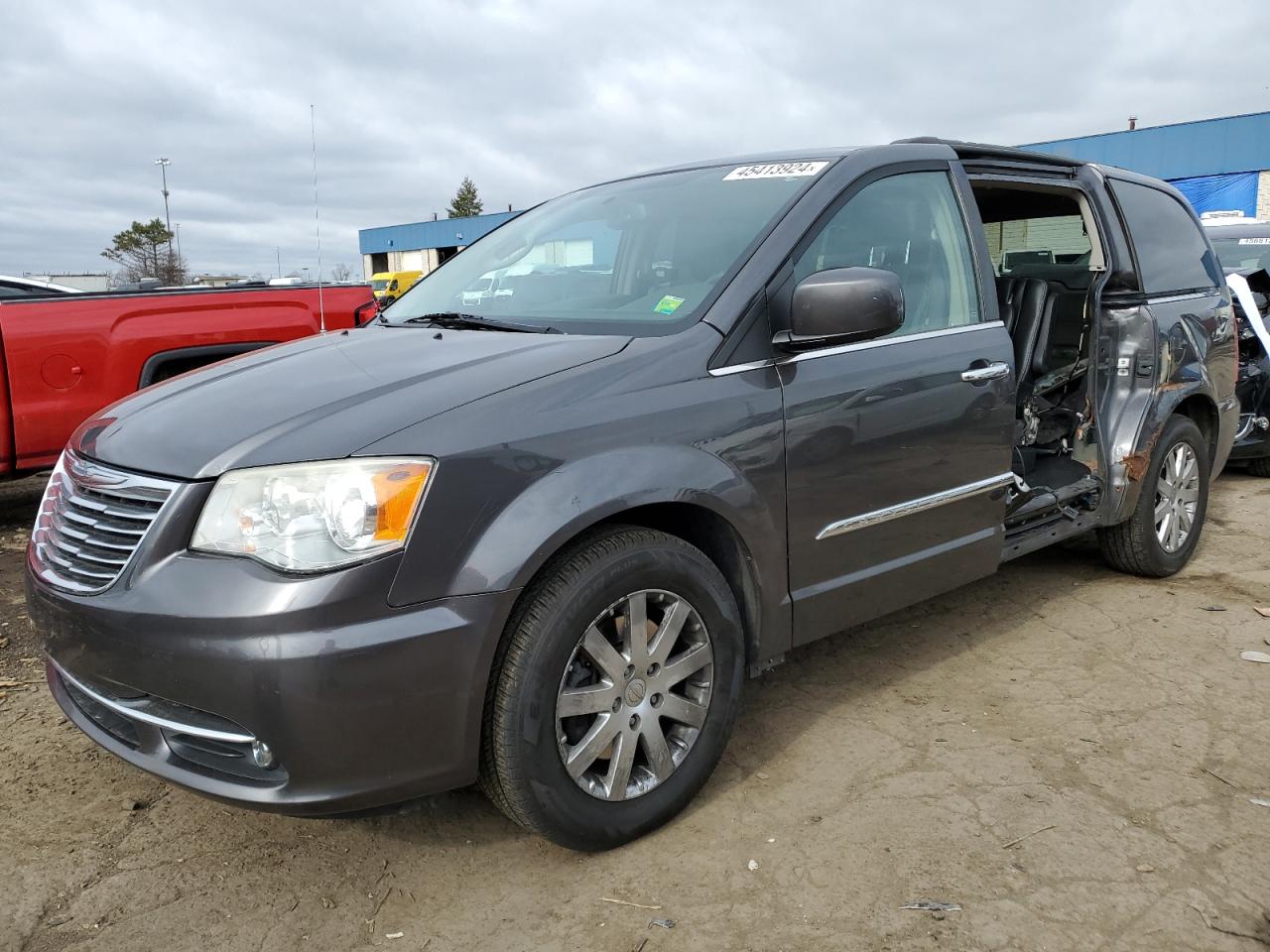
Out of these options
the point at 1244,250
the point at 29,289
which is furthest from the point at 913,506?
the point at 1244,250

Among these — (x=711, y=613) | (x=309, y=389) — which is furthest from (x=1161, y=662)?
(x=309, y=389)

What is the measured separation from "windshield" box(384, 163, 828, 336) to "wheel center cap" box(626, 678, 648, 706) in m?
A: 0.93

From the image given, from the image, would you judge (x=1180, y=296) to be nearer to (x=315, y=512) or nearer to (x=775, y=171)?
(x=775, y=171)

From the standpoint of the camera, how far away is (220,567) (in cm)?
205

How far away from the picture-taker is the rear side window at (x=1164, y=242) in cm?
445

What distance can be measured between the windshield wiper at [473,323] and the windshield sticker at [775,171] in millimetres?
911

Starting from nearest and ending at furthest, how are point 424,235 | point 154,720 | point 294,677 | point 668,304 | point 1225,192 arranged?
1. point 294,677
2. point 154,720
3. point 668,304
4. point 1225,192
5. point 424,235

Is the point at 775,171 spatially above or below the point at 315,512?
above

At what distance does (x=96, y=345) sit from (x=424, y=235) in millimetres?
48569

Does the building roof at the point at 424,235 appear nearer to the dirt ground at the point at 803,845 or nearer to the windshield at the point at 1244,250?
the windshield at the point at 1244,250

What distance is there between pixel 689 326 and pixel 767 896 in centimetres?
145

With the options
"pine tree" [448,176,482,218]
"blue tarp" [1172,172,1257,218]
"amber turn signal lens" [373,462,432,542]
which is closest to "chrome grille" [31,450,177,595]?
"amber turn signal lens" [373,462,432,542]

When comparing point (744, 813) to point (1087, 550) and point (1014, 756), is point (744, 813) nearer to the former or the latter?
point (1014, 756)

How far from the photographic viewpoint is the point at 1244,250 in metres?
7.72
